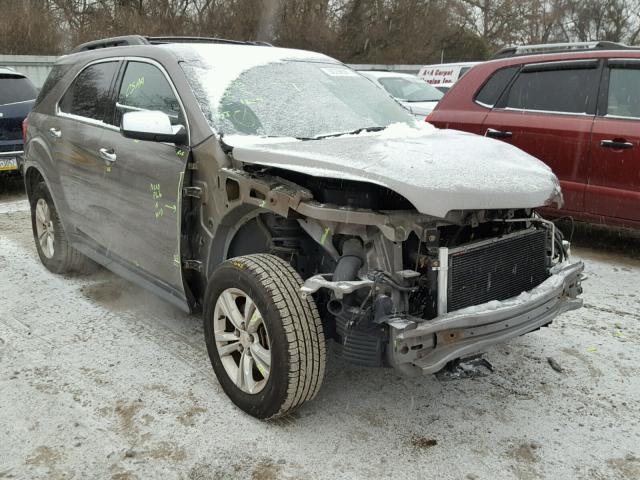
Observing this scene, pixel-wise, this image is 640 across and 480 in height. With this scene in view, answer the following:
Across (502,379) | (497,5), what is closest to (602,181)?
(502,379)

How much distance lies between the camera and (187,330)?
4.06m

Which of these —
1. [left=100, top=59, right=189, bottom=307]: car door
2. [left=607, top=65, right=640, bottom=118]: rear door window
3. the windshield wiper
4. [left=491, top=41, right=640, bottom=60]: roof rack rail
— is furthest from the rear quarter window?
[left=607, top=65, right=640, bottom=118]: rear door window

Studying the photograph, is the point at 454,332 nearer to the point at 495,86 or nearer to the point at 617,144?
the point at 617,144

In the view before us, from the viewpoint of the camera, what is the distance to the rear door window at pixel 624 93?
5.32m

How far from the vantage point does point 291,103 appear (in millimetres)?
3545

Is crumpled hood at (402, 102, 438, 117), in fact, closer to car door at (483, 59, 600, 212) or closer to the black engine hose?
car door at (483, 59, 600, 212)

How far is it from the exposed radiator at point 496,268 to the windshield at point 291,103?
1.09 metres

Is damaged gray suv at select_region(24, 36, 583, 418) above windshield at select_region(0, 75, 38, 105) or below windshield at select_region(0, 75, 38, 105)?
below

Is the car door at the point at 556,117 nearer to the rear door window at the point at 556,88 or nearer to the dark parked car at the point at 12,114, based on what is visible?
the rear door window at the point at 556,88

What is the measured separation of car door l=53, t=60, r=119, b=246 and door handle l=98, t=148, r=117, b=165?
0.05ft

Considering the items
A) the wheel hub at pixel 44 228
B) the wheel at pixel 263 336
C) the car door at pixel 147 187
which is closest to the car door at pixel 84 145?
the car door at pixel 147 187

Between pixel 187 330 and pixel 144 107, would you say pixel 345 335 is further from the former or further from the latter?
pixel 144 107

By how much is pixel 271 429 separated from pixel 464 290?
1111 mm

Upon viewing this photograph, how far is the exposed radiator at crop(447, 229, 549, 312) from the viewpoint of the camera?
274 centimetres
